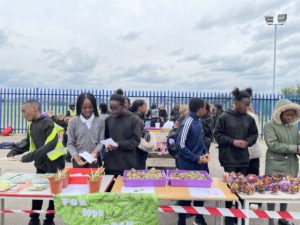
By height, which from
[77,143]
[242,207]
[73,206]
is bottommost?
[242,207]

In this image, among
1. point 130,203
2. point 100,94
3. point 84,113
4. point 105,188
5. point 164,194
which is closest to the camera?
point 130,203

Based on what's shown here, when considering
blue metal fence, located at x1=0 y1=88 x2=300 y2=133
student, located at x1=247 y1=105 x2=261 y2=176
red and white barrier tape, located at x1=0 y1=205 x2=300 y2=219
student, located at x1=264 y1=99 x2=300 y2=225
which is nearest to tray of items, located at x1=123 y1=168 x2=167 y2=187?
red and white barrier tape, located at x1=0 y1=205 x2=300 y2=219

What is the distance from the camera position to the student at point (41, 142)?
12.7ft

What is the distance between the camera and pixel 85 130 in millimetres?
3969

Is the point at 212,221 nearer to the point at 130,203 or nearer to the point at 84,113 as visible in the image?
the point at 84,113

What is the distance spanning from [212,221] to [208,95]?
11.6 metres

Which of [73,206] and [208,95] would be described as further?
[208,95]

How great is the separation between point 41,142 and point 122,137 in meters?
0.94

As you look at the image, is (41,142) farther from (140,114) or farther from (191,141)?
(140,114)

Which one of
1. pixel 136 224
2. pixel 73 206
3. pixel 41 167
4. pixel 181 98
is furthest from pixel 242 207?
pixel 181 98

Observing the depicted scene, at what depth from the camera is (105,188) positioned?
339cm

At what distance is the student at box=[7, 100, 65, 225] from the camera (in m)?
3.88

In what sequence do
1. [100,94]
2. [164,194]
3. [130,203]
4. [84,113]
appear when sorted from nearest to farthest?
[130,203] < [164,194] < [84,113] < [100,94]

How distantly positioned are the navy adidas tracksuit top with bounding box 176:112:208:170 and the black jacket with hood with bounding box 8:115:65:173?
4.78 ft
